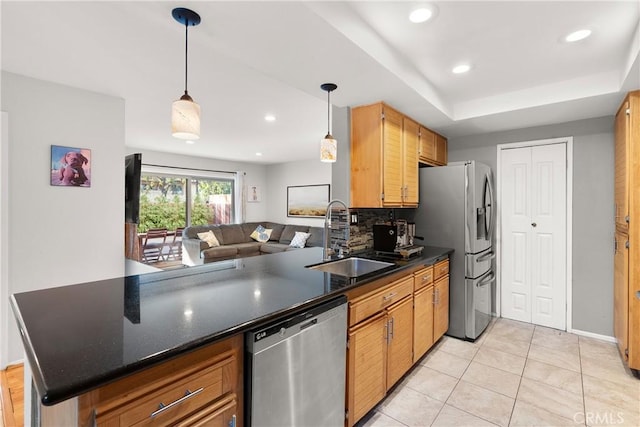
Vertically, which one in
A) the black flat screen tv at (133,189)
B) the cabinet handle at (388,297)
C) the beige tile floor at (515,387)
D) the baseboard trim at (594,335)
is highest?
the black flat screen tv at (133,189)

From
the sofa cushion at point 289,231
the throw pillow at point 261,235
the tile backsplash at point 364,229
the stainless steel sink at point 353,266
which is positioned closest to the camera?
the stainless steel sink at point 353,266

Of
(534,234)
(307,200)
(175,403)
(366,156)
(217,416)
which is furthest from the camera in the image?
(307,200)

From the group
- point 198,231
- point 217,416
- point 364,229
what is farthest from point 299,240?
point 217,416

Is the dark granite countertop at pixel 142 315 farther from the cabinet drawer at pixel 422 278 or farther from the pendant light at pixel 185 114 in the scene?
the pendant light at pixel 185 114

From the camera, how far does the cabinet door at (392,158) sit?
2.59 m

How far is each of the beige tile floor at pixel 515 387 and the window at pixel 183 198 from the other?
5791 mm

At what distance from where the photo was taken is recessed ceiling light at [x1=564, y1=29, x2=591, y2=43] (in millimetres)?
1854

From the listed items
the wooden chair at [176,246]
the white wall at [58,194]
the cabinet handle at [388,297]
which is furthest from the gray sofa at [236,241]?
the cabinet handle at [388,297]

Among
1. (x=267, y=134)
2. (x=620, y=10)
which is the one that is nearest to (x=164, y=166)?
(x=267, y=134)

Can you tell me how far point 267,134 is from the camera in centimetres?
462

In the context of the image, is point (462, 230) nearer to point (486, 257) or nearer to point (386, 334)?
point (486, 257)

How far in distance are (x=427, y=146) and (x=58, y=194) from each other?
11.6 feet

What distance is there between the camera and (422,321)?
2469 mm

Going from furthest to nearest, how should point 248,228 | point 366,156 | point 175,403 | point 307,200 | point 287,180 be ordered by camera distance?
point 287,180 → point 307,200 → point 248,228 → point 366,156 → point 175,403
